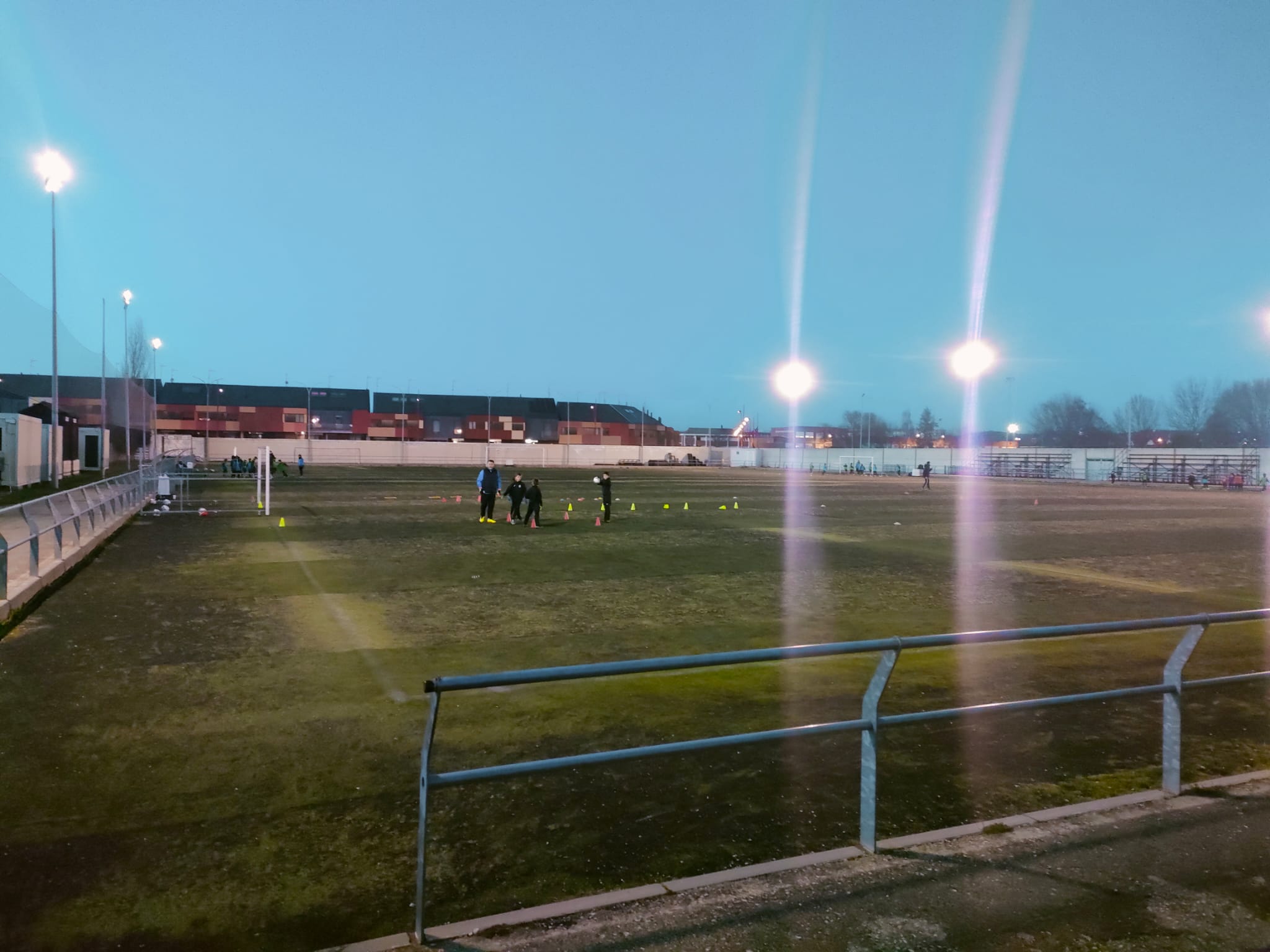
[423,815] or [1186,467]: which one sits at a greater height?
[1186,467]

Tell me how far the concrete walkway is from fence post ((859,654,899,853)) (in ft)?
0.45

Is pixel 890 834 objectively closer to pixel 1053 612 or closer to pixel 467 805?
pixel 467 805

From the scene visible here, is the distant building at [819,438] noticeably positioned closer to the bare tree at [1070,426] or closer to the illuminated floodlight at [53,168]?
the bare tree at [1070,426]

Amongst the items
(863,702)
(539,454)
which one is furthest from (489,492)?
(539,454)

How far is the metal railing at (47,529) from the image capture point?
10727 mm

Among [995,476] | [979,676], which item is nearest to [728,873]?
[979,676]

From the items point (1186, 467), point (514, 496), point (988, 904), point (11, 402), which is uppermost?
point (11, 402)

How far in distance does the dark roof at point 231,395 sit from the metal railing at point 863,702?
113 meters

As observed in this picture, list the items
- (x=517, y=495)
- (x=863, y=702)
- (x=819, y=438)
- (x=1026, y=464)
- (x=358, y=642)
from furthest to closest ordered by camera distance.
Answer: (x=819, y=438)
(x=1026, y=464)
(x=517, y=495)
(x=358, y=642)
(x=863, y=702)

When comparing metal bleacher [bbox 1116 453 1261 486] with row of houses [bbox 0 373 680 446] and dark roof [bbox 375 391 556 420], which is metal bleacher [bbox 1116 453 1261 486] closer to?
row of houses [bbox 0 373 680 446]

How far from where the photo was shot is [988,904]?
3590 millimetres

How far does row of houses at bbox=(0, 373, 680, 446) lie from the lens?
105125 millimetres

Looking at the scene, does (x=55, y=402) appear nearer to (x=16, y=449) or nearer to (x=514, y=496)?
(x=16, y=449)

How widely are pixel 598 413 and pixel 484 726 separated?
118439 mm
